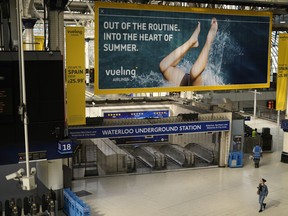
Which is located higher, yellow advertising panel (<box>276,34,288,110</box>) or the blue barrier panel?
yellow advertising panel (<box>276,34,288,110</box>)

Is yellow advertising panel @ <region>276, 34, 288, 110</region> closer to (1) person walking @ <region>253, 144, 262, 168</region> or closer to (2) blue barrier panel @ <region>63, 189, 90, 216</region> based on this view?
(1) person walking @ <region>253, 144, 262, 168</region>

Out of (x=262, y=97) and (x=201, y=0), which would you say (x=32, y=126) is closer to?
(x=201, y=0)

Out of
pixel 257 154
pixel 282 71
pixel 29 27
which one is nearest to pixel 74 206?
pixel 257 154

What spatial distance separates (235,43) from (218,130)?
14.3 ft

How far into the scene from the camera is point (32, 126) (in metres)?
11.6

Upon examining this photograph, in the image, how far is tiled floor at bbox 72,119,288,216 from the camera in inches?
539

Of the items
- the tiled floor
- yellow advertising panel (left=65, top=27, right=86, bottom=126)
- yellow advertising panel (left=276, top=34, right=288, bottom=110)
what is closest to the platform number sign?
yellow advertising panel (left=65, top=27, right=86, bottom=126)

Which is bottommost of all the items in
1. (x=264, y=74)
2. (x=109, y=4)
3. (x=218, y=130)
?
(x=218, y=130)

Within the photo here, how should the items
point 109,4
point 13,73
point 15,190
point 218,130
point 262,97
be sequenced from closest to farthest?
point 13,73, point 109,4, point 15,190, point 218,130, point 262,97

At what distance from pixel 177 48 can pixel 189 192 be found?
5336 mm

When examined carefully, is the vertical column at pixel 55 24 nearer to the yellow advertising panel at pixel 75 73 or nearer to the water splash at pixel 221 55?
the yellow advertising panel at pixel 75 73

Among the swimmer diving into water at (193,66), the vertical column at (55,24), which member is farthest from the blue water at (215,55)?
the vertical column at (55,24)

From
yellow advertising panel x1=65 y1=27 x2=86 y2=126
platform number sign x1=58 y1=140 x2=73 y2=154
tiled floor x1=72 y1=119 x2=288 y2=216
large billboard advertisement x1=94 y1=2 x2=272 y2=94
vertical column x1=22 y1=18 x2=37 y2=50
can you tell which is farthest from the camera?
vertical column x1=22 y1=18 x2=37 y2=50

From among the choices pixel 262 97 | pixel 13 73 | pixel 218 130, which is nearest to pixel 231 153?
pixel 218 130
